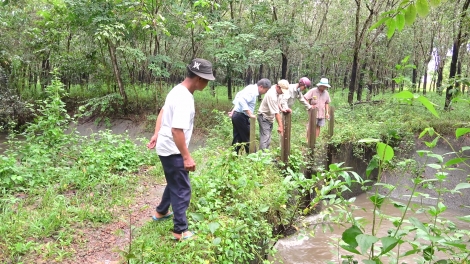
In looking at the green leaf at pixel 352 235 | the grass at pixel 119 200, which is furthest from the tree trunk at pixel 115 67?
the green leaf at pixel 352 235

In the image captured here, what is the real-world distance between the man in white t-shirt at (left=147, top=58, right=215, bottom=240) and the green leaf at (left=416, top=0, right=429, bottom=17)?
6.37ft

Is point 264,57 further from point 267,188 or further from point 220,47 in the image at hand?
point 267,188

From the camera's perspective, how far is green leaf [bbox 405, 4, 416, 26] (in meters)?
1.21

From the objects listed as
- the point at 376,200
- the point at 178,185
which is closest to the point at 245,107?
the point at 178,185

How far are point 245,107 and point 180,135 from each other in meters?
2.96

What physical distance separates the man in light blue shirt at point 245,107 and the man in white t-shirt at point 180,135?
252 cm

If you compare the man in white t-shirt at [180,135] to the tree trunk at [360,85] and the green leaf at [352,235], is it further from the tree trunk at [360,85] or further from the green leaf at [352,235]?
the tree trunk at [360,85]

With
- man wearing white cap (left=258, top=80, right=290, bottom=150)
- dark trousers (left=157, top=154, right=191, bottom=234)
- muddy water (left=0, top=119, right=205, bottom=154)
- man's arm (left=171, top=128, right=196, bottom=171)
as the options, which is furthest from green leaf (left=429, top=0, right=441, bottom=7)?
muddy water (left=0, top=119, right=205, bottom=154)

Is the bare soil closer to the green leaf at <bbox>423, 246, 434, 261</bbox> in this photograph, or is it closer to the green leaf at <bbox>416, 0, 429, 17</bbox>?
the green leaf at <bbox>423, 246, 434, 261</bbox>

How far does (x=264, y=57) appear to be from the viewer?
12.1 metres

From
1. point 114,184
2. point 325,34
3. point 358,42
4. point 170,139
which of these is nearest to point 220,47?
point 358,42

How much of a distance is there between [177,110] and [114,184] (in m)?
2.68

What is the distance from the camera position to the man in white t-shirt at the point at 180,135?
2.81 m

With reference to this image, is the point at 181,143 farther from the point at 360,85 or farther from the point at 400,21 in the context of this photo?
the point at 360,85
